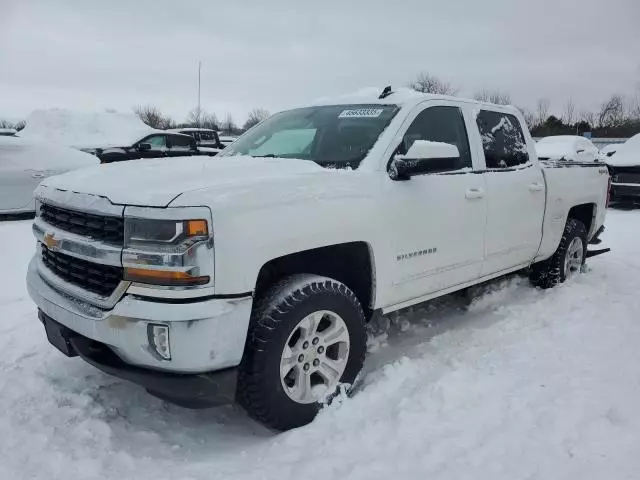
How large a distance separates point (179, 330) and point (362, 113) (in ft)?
6.90

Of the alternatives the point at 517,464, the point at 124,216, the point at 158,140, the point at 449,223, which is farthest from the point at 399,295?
the point at 158,140

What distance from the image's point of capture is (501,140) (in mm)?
4641

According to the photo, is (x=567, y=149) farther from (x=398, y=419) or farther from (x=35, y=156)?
(x=398, y=419)

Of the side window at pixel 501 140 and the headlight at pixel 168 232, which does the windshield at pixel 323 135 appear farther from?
the headlight at pixel 168 232

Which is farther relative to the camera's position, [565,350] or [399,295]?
[565,350]

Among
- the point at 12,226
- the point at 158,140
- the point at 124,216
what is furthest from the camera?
the point at 158,140

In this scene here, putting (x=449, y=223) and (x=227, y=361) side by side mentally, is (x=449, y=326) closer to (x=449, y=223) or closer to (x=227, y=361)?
(x=449, y=223)

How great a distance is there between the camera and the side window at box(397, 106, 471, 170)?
3771mm

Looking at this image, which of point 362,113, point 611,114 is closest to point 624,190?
point 362,113

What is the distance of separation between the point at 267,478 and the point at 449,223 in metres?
2.08

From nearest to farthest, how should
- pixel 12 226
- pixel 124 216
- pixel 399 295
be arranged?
pixel 124 216 → pixel 399 295 → pixel 12 226

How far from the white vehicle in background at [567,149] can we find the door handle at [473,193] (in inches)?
502

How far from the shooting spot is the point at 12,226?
26.1 feet

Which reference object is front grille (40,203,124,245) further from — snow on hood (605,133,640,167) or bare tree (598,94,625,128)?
bare tree (598,94,625,128)
